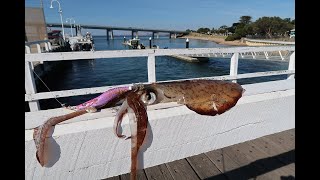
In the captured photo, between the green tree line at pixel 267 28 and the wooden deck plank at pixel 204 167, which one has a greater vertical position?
the green tree line at pixel 267 28

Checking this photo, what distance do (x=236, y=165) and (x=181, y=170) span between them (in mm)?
687

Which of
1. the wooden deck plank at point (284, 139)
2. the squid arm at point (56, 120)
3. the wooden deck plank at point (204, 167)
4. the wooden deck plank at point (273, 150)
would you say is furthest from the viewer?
the wooden deck plank at point (284, 139)

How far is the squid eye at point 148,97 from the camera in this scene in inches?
70.4

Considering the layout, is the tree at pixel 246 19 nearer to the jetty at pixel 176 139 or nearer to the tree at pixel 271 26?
the tree at pixel 271 26

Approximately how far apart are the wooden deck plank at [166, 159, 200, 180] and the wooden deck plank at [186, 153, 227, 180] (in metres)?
0.06

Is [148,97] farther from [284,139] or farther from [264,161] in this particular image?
[284,139]

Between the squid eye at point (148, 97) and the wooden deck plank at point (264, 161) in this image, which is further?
the wooden deck plank at point (264, 161)

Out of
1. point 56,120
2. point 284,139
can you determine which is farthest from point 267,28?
point 56,120

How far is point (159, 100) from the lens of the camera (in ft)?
6.26

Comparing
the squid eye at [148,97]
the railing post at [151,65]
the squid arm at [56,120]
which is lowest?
the squid arm at [56,120]

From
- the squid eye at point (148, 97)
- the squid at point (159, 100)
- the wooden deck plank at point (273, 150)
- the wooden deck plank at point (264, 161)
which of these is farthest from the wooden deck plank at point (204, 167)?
the squid eye at point (148, 97)

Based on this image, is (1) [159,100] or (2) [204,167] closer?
(1) [159,100]

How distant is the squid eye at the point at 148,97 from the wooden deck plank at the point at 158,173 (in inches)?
44.1
